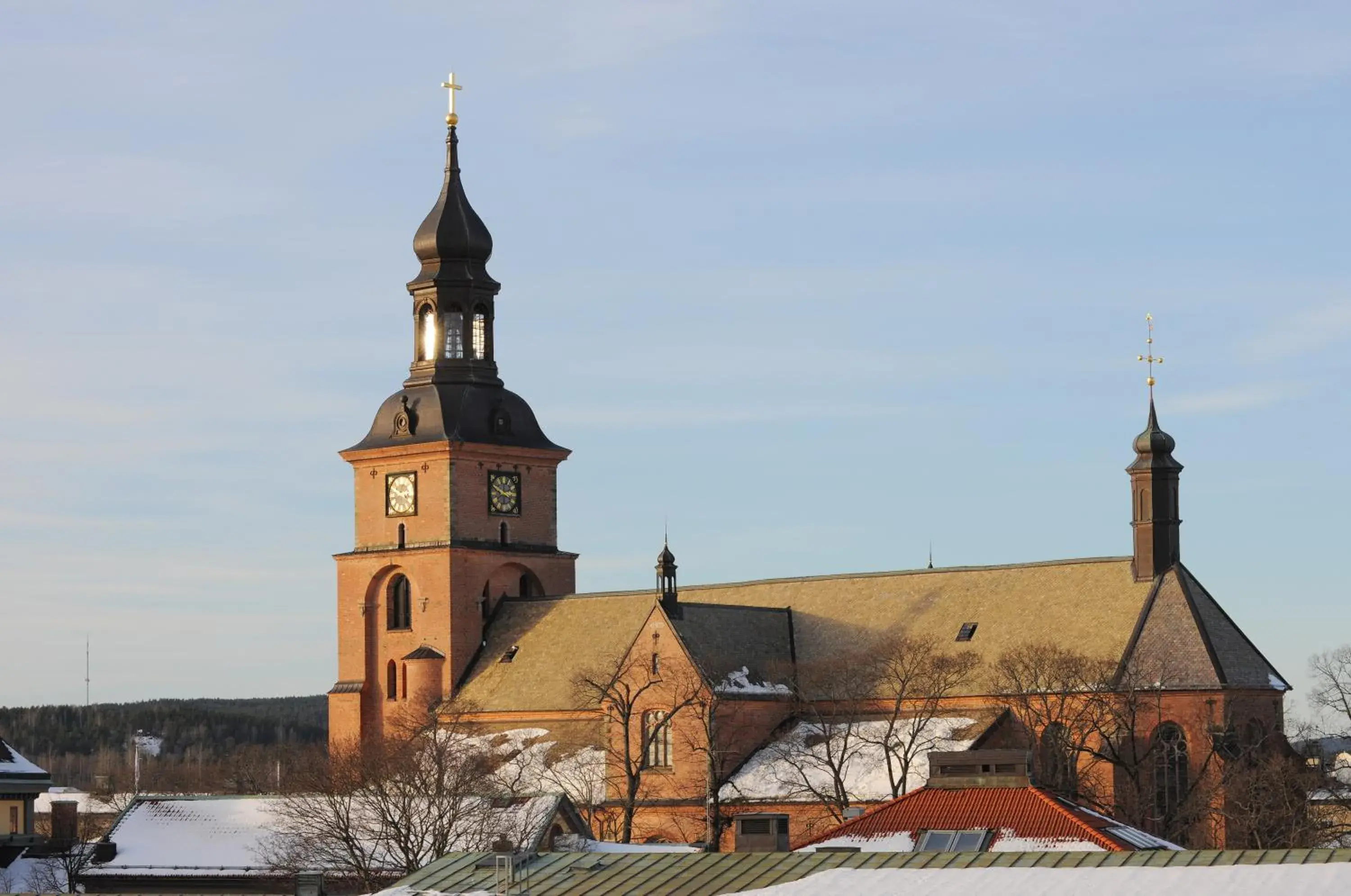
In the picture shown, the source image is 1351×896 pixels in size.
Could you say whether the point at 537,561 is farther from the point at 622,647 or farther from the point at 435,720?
the point at 435,720

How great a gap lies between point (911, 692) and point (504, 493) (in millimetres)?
21861

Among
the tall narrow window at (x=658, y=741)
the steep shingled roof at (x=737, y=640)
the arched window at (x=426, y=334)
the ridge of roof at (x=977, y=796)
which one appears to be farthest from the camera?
the arched window at (x=426, y=334)

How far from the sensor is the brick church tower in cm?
10525

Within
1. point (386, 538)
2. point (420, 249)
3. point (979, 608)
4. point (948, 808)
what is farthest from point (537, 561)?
point (948, 808)

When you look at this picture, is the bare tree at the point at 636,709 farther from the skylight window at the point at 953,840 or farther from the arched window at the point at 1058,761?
the skylight window at the point at 953,840

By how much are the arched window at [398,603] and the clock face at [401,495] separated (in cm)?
253

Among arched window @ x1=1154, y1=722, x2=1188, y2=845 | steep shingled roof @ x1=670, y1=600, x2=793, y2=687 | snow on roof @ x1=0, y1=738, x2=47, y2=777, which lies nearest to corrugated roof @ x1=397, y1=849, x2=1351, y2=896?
arched window @ x1=1154, y1=722, x2=1188, y2=845

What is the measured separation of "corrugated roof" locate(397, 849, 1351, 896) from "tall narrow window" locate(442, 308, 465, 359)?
56.4 m

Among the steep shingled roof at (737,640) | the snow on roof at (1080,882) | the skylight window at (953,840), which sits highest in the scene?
the steep shingled roof at (737,640)

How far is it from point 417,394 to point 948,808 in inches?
1755

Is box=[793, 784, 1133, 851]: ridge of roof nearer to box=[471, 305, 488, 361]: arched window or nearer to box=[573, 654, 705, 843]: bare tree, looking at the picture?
box=[573, 654, 705, 843]: bare tree

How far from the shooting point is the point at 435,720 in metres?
93.8

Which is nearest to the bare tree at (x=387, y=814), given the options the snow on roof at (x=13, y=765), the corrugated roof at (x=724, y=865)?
the snow on roof at (x=13, y=765)

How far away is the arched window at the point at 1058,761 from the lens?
3305 inches
